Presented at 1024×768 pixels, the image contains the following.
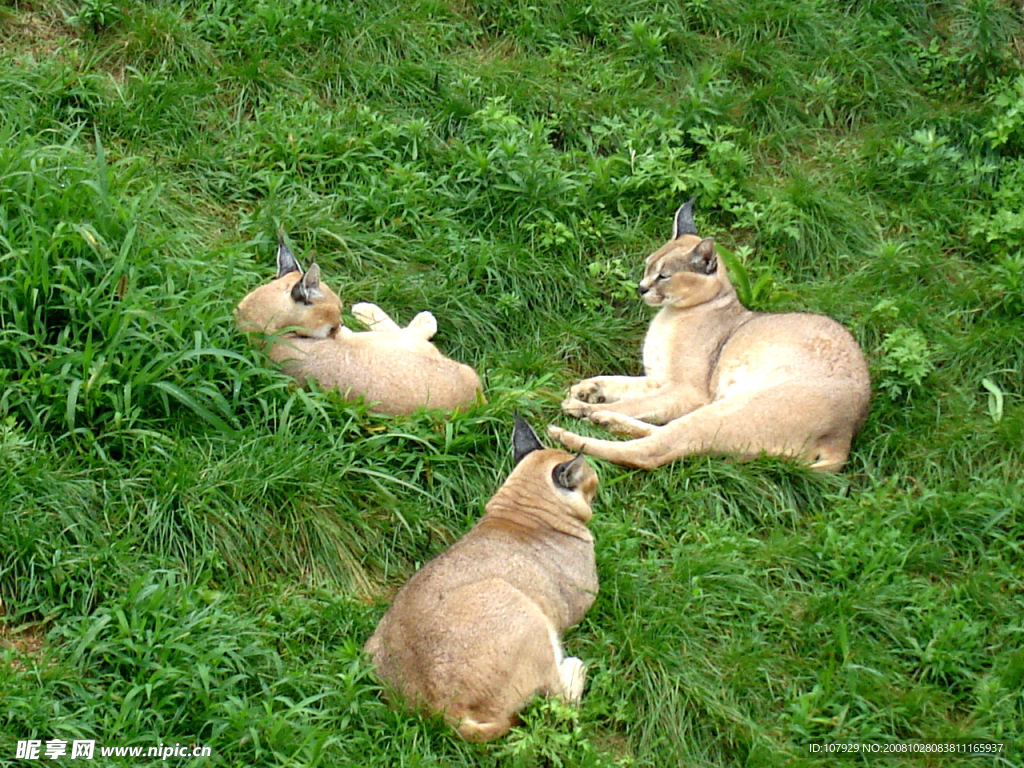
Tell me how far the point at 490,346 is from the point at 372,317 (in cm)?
71

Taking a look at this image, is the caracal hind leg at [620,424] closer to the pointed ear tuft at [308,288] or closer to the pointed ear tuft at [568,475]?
the pointed ear tuft at [568,475]

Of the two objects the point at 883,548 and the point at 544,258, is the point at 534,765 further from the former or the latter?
the point at 544,258

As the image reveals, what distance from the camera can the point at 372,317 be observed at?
24.2 ft

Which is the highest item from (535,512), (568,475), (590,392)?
(568,475)

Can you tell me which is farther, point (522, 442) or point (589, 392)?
point (589, 392)

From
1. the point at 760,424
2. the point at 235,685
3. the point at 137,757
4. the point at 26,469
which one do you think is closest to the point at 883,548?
the point at 760,424

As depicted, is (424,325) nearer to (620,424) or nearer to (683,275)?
(620,424)

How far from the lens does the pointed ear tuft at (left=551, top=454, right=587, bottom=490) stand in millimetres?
6029

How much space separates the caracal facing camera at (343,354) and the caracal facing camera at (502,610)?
29.8 inches

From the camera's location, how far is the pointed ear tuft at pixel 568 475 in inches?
237

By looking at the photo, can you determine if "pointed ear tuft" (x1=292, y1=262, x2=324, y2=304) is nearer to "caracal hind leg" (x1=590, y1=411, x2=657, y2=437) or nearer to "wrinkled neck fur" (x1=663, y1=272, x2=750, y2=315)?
"caracal hind leg" (x1=590, y1=411, x2=657, y2=437)

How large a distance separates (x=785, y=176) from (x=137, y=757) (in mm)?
5951

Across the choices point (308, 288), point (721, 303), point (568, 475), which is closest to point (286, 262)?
point (308, 288)

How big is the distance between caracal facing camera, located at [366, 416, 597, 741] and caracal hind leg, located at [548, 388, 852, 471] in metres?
0.71
